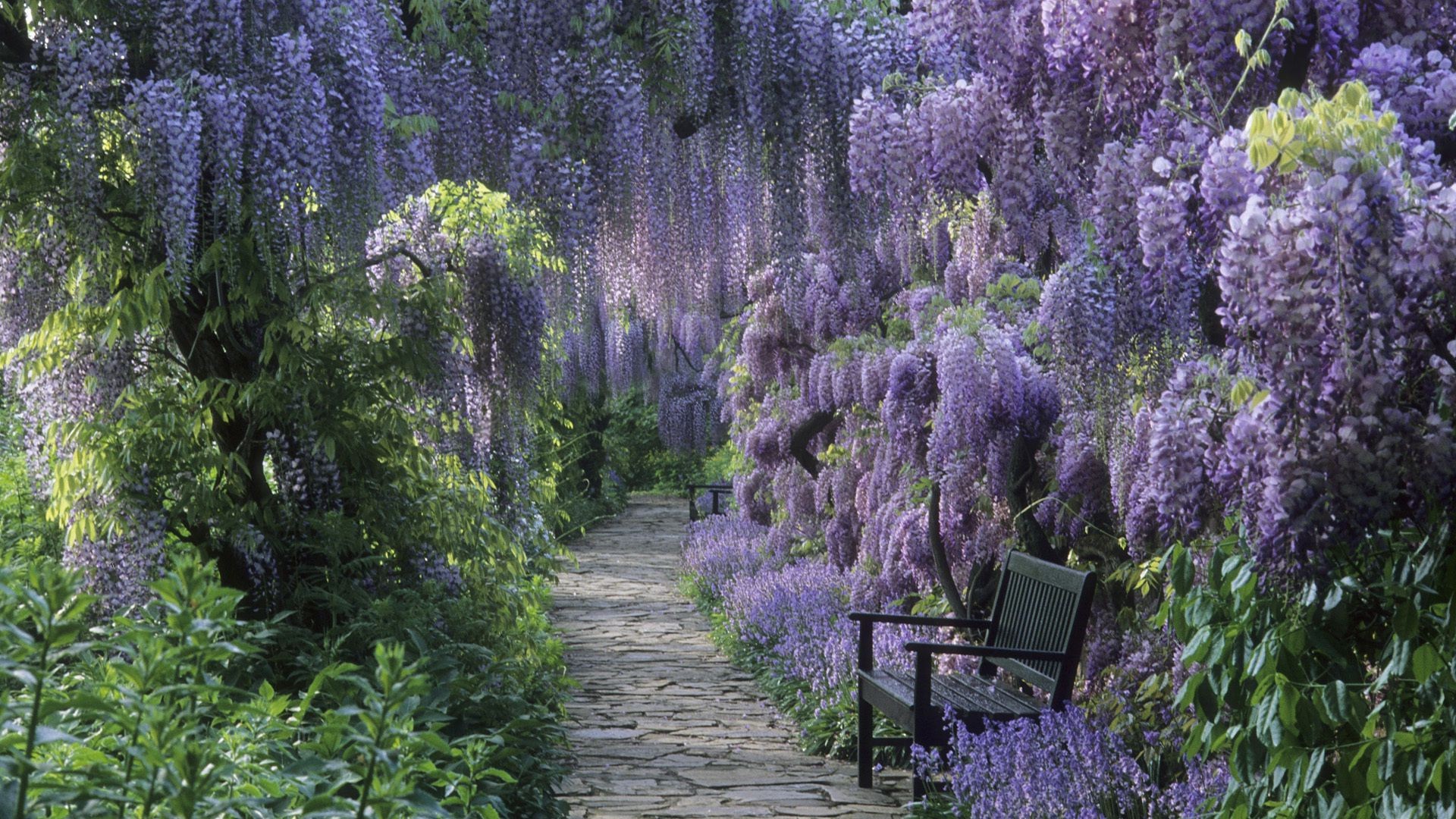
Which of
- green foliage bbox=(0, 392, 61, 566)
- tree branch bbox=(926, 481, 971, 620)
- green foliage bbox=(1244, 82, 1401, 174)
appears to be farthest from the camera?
tree branch bbox=(926, 481, 971, 620)

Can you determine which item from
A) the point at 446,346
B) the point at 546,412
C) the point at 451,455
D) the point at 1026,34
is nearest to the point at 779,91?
the point at 1026,34

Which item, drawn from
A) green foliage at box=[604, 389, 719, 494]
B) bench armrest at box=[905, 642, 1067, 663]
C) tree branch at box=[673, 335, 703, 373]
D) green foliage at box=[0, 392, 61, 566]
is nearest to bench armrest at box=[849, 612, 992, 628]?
bench armrest at box=[905, 642, 1067, 663]

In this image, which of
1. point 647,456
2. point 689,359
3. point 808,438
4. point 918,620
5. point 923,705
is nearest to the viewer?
point 923,705

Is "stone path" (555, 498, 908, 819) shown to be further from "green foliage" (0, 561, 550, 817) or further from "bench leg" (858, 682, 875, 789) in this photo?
"green foliage" (0, 561, 550, 817)

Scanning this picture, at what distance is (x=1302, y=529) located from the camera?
95.7 inches

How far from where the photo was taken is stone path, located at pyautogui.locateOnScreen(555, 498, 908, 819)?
16.3 ft

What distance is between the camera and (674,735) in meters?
6.07

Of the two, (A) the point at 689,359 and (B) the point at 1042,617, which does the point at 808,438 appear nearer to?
(B) the point at 1042,617

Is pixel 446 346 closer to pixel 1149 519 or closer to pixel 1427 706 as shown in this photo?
pixel 1149 519

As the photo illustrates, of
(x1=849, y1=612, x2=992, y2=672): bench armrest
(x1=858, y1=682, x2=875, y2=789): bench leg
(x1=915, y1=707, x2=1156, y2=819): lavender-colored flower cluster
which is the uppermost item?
(x1=849, y1=612, x2=992, y2=672): bench armrest

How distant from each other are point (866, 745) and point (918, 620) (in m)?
0.53

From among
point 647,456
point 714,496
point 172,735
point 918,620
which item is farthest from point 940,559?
Answer: point 647,456

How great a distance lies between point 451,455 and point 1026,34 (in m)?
2.81

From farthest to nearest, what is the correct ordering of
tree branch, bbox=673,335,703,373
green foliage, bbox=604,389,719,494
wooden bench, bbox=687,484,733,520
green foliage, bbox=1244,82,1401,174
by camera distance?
1. green foliage, bbox=604,389,719,494
2. tree branch, bbox=673,335,703,373
3. wooden bench, bbox=687,484,733,520
4. green foliage, bbox=1244,82,1401,174
